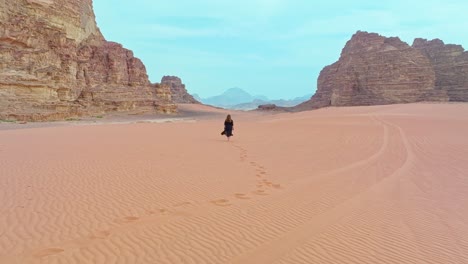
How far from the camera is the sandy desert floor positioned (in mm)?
4332

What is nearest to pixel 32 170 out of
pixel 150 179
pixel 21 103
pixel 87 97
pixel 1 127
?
pixel 150 179

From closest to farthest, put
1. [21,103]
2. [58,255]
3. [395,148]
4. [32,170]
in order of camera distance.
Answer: [58,255], [32,170], [395,148], [21,103]

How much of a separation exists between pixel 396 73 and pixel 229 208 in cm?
7180

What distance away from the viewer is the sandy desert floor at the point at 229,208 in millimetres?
4332

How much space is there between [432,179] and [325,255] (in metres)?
5.59

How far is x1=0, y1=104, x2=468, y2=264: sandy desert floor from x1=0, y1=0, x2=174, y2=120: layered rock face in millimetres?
23453

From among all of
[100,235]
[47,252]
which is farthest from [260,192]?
[47,252]

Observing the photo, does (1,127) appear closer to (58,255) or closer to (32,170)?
A: (32,170)

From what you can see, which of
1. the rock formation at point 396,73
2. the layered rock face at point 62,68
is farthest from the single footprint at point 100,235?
the rock formation at point 396,73

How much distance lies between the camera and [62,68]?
38938 millimetres

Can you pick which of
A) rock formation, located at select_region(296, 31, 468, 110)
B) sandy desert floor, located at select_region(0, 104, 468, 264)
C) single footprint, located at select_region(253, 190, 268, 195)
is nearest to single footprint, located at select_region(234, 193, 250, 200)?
sandy desert floor, located at select_region(0, 104, 468, 264)

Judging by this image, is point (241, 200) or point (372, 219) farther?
point (241, 200)

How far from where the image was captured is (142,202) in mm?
6316

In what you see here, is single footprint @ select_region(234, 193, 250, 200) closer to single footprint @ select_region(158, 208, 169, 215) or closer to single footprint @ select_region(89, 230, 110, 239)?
single footprint @ select_region(158, 208, 169, 215)
